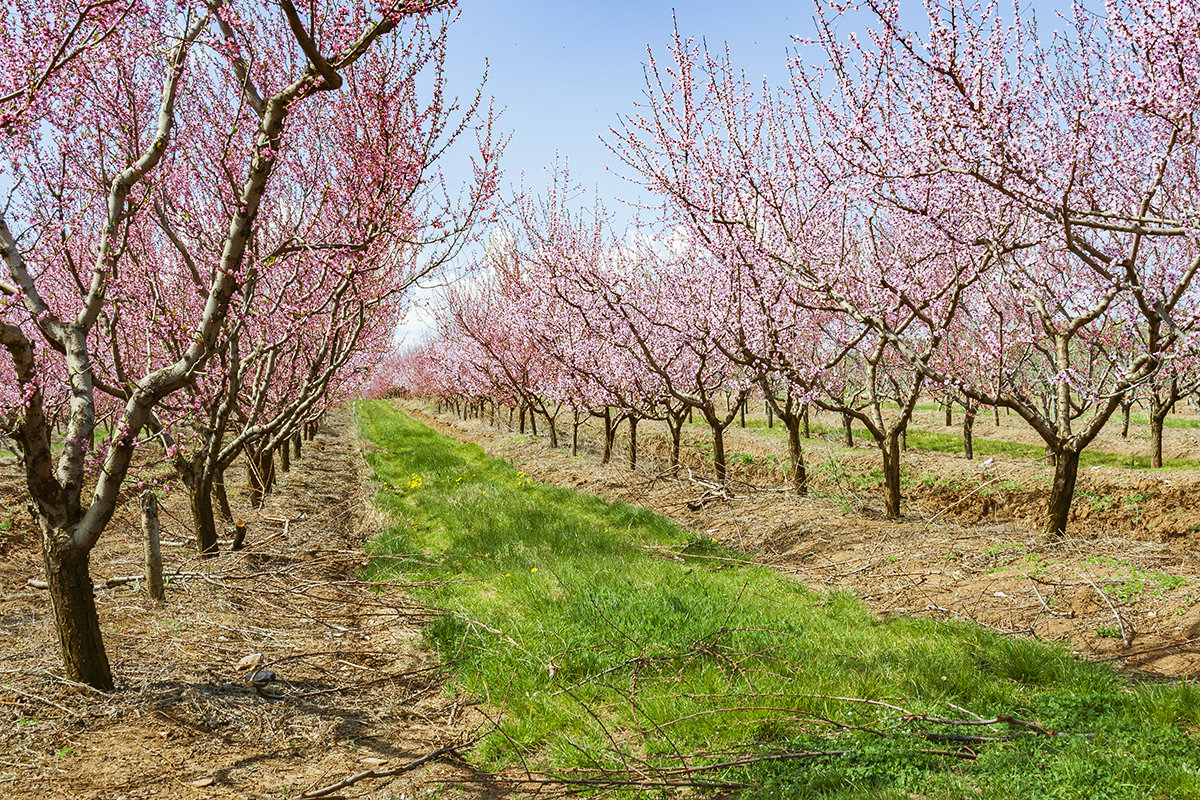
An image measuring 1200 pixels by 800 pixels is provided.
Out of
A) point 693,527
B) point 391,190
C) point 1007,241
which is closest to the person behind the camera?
point 391,190

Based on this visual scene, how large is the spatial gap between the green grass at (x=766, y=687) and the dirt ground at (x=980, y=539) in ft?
2.58

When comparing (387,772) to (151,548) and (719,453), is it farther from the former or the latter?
(719,453)

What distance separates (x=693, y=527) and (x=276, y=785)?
743 cm

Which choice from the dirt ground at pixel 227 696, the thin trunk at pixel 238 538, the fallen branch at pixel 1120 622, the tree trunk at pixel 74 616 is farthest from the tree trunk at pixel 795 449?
the tree trunk at pixel 74 616

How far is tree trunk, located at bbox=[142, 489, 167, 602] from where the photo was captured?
220 inches

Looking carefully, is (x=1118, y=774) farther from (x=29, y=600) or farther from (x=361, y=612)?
(x=29, y=600)

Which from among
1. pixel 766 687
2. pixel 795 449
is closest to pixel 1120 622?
pixel 766 687

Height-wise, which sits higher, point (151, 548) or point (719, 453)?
point (719, 453)

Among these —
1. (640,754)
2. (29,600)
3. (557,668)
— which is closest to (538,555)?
(557,668)

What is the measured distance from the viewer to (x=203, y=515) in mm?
7445

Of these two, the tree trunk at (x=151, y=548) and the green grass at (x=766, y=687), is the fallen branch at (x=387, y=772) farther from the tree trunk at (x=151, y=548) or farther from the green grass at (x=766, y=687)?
the tree trunk at (x=151, y=548)

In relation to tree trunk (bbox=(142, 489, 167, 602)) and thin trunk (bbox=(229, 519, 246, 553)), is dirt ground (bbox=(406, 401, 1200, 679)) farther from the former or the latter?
tree trunk (bbox=(142, 489, 167, 602))

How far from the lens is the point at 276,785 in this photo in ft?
11.2

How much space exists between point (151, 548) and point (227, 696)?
2.05 m
